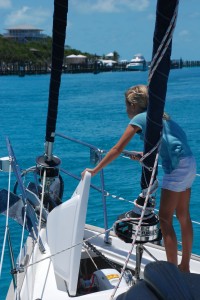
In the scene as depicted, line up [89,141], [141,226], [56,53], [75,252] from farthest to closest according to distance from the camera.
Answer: [89,141] → [56,53] → [75,252] → [141,226]

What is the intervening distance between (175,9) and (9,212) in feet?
6.19

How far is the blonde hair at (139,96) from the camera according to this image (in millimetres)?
3070

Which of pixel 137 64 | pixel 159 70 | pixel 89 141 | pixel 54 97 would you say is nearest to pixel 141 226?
pixel 159 70

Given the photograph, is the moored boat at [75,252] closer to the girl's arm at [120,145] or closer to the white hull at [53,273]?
the white hull at [53,273]

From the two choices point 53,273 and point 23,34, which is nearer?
point 53,273

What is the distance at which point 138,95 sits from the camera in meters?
3.09

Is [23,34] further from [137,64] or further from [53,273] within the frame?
[53,273]

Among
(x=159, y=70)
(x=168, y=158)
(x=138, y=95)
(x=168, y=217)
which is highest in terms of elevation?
(x=159, y=70)

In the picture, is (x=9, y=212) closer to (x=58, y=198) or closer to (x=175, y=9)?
(x=58, y=198)

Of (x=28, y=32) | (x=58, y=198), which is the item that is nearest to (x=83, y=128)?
(x=58, y=198)

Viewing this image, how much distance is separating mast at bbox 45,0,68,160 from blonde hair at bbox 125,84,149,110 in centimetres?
96

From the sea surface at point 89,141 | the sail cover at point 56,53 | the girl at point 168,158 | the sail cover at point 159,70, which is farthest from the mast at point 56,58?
the sail cover at point 159,70

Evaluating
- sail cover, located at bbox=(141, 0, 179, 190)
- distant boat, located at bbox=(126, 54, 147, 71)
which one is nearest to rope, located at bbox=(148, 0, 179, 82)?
sail cover, located at bbox=(141, 0, 179, 190)

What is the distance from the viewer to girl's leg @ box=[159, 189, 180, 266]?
3.14 metres
